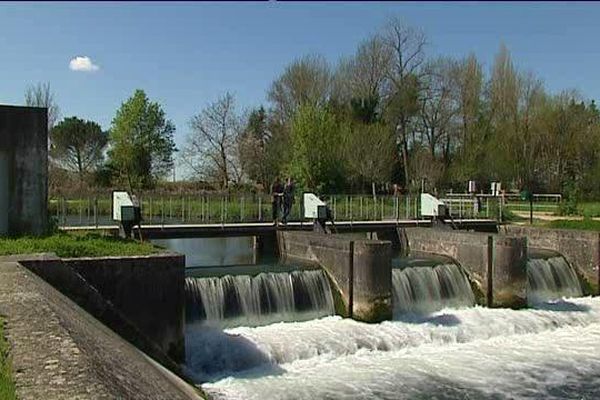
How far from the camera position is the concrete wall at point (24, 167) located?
14242mm

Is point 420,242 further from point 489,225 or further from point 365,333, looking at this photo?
point 365,333

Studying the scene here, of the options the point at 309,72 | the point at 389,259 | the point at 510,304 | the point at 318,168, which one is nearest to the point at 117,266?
the point at 389,259

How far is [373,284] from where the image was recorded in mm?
16047

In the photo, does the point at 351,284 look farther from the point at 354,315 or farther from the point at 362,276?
the point at 354,315

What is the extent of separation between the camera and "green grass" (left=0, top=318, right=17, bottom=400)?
4.78 meters

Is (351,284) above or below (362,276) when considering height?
below

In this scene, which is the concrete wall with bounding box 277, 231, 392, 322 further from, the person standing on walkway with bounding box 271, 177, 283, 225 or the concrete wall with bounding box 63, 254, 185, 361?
the person standing on walkway with bounding box 271, 177, 283, 225

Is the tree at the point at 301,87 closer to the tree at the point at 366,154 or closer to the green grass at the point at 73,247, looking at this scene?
the tree at the point at 366,154

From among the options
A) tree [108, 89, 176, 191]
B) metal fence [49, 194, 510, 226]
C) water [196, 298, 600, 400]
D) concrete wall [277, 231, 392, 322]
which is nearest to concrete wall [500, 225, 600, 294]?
metal fence [49, 194, 510, 226]

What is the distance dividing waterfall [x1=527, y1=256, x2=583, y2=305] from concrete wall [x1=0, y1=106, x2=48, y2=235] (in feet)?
46.7

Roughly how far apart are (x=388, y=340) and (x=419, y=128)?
3436cm

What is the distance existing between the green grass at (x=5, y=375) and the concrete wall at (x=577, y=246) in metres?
20.1

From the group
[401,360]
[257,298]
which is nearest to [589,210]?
[401,360]

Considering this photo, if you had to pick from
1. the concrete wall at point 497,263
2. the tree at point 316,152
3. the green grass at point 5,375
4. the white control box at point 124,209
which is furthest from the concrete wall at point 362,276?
the tree at point 316,152
